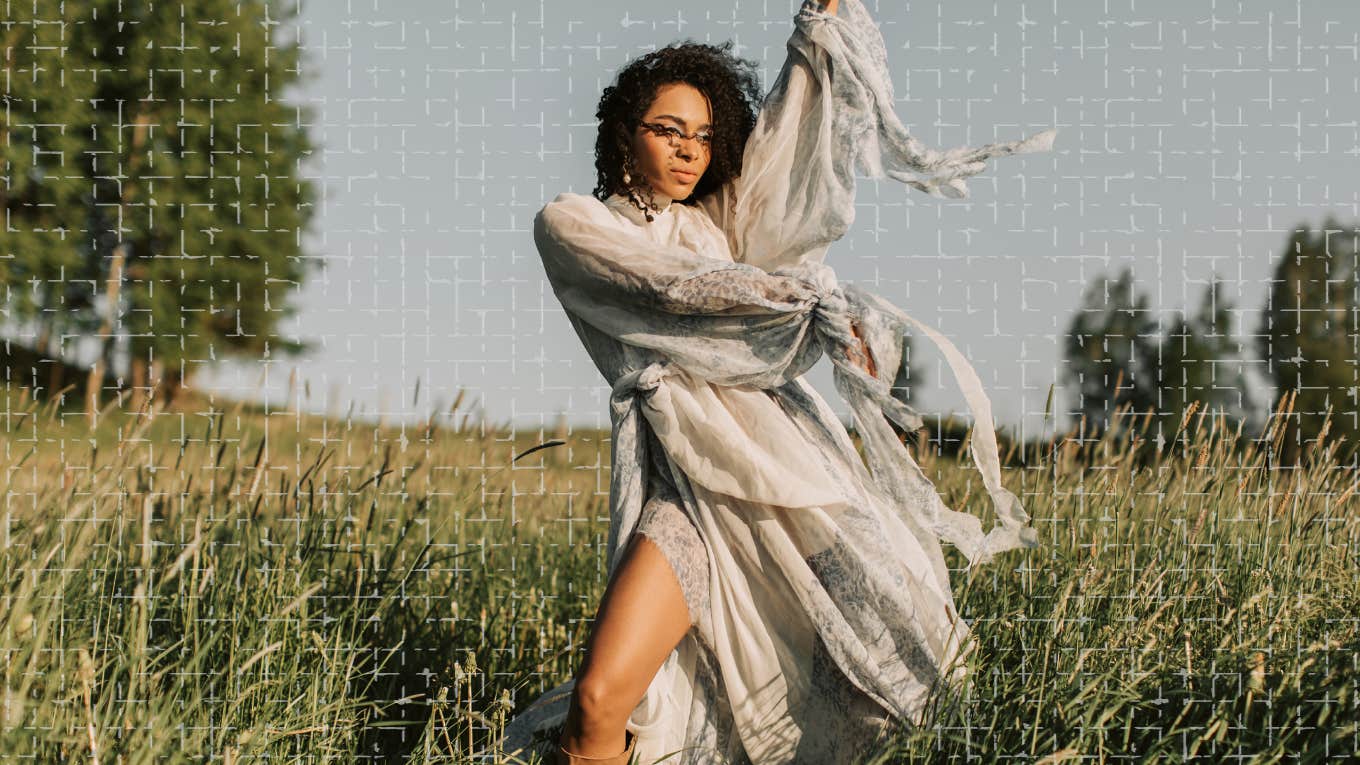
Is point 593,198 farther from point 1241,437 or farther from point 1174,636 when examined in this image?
point 1241,437

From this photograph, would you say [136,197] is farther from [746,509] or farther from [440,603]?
[746,509]

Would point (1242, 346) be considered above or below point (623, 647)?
above

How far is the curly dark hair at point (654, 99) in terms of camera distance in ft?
9.58

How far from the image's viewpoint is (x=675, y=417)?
8.50 ft

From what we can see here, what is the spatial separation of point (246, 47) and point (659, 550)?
14.9 meters

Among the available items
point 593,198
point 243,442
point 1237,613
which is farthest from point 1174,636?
point 243,442

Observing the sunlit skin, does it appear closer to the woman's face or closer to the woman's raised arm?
the woman's raised arm

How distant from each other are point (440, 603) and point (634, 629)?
5.30ft

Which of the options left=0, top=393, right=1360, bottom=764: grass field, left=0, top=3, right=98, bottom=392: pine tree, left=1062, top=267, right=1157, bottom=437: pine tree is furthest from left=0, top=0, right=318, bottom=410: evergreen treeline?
left=1062, top=267, right=1157, bottom=437: pine tree

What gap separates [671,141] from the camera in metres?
2.87

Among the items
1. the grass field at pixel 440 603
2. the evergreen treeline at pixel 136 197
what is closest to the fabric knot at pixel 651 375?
the grass field at pixel 440 603

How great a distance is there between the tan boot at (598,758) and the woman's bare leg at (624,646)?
1 cm

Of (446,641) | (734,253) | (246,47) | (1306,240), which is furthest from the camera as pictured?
(246,47)

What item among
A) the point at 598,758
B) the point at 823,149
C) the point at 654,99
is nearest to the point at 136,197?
the point at 654,99
